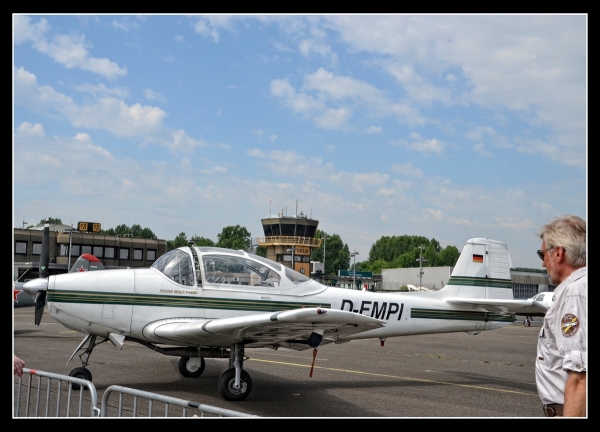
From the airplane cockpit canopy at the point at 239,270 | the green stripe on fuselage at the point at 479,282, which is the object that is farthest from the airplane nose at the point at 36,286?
the green stripe on fuselage at the point at 479,282

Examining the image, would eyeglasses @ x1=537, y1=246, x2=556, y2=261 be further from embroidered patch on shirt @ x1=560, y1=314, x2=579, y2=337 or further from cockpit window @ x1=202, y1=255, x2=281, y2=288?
cockpit window @ x1=202, y1=255, x2=281, y2=288

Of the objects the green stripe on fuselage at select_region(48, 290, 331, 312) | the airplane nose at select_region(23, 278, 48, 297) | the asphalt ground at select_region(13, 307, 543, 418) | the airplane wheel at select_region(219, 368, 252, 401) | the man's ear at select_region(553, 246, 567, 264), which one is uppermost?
the man's ear at select_region(553, 246, 567, 264)

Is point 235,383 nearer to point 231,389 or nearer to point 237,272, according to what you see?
point 231,389

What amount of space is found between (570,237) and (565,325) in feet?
1.49

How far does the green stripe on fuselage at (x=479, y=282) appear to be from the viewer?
11242 mm

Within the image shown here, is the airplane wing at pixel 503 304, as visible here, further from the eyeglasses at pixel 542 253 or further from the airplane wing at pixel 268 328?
the eyeglasses at pixel 542 253

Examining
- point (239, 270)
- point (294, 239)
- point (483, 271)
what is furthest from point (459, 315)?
point (294, 239)

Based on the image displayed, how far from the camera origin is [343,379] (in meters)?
10.4

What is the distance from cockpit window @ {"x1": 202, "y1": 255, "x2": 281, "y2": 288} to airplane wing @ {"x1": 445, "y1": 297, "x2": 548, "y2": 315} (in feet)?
11.9

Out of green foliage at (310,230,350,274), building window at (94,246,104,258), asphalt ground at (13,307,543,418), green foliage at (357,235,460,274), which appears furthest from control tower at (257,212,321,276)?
asphalt ground at (13,307,543,418)

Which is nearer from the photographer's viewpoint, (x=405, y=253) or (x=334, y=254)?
(x=405, y=253)

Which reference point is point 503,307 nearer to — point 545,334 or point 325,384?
point 325,384

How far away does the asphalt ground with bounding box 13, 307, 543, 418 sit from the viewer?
7984mm
